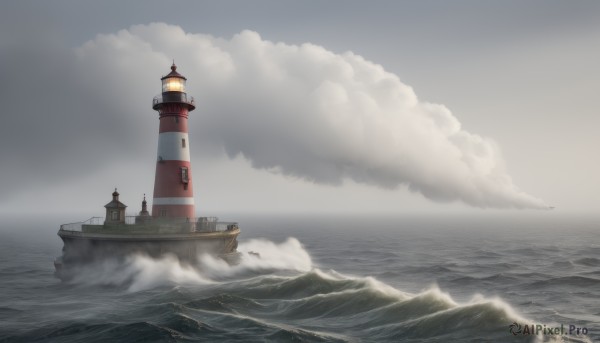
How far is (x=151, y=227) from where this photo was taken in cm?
3684

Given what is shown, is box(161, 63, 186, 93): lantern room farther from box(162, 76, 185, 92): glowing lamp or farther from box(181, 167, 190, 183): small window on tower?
box(181, 167, 190, 183): small window on tower

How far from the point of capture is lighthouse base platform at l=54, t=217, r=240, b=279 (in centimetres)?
3603

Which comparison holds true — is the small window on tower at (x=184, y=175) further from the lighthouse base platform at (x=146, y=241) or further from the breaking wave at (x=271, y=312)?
the breaking wave at (x=271, y=312)

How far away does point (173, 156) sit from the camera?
4003 centimetres

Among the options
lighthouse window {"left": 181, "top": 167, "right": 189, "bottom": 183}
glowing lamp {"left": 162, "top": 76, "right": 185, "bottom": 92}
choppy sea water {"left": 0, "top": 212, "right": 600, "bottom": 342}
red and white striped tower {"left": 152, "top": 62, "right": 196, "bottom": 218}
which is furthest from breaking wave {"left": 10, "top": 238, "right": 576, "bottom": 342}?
glowing lamp {"left": 162, "top": 76, "right": 185, "bottom": 92}

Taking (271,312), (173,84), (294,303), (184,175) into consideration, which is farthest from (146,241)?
(271,312)

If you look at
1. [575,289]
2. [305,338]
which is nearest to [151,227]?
[305,338]

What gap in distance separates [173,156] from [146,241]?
324 inches

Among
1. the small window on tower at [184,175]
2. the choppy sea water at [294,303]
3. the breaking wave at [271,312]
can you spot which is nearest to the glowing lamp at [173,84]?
the small window on tower at [184,175]

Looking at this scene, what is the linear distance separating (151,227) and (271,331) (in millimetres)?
20537

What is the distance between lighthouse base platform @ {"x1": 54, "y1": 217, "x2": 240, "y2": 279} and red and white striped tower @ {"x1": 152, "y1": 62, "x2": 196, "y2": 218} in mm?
1403

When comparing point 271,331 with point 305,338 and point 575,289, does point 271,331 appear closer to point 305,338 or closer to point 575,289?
point 305,338

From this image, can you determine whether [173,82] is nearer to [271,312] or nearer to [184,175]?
[184,175]

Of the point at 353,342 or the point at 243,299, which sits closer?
the point at 353,342
